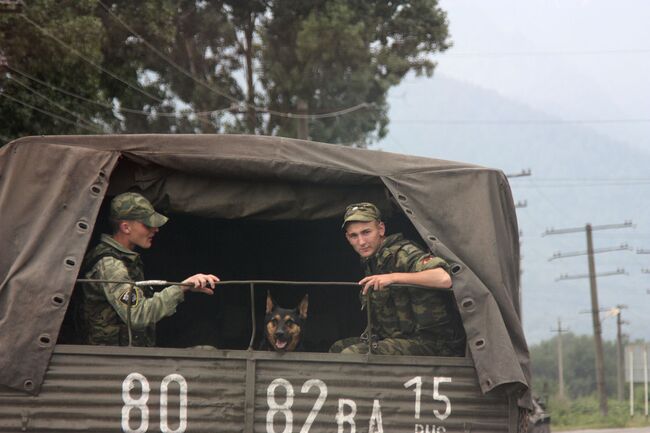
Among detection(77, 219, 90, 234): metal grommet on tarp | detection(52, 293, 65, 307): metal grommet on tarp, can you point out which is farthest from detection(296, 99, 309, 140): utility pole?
detection(52, 293, 65, 307): metal grommet on tarp

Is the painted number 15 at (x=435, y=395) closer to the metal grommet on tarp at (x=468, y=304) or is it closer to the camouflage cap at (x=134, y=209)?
the metal grommet on tarp at (x=468, y=304)

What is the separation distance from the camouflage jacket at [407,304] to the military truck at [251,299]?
211 millimetres

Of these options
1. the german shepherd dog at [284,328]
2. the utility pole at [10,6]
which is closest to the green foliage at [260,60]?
the utility pole at [10,6]

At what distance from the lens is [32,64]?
24422 millimetres

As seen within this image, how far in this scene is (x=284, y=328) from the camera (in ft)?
24.6

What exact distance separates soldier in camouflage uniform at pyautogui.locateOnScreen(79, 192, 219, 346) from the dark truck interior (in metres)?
2.07

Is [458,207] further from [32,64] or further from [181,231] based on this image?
[32,64]

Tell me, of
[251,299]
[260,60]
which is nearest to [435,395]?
[251,299]

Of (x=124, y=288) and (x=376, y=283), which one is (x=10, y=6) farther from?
(x=376, y=283)

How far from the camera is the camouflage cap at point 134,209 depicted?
7512mm

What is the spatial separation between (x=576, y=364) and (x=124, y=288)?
368ft

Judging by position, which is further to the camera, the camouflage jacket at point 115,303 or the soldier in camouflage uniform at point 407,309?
the soldier in camouflage uniform at point 407,309

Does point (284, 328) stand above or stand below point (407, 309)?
below

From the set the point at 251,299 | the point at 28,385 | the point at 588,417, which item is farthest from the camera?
the point at 588,417
